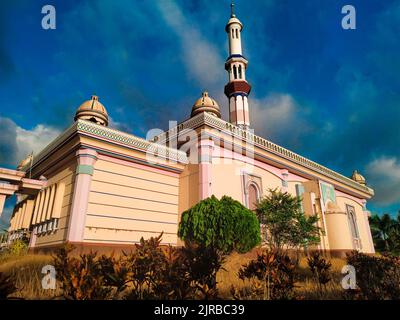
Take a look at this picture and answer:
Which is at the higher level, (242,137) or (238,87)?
(238,87)

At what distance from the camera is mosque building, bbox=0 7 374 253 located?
12406 mm

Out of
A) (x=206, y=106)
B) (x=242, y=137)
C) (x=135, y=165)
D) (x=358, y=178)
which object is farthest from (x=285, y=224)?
(x=358, y=178)

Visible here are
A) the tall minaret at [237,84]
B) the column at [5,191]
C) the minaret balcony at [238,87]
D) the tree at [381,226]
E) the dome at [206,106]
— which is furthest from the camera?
the tree at [381,226]

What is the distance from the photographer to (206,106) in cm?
1853

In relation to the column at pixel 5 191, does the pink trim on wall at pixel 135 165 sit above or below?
above

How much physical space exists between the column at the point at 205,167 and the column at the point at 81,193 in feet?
17.5

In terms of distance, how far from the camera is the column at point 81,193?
1139 centimetres

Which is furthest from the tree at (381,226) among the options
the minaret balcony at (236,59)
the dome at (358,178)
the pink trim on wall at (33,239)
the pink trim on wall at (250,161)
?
the pink trim on wall at (33,239)

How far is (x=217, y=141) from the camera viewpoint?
1521 cm

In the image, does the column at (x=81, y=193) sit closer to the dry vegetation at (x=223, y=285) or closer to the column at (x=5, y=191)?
the dry vegetation at (x=223, y=285)

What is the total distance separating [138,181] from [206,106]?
7.57 m

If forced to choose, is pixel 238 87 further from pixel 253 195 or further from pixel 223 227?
pixel 223 227
